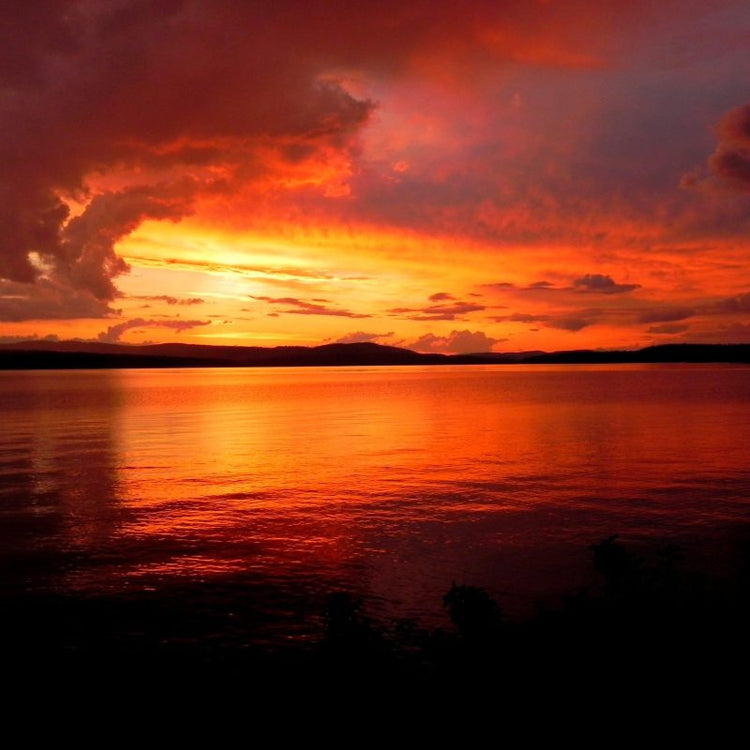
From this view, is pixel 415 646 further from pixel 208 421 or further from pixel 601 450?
pixel 208 421

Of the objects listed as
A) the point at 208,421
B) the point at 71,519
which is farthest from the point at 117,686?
the point at 208,421

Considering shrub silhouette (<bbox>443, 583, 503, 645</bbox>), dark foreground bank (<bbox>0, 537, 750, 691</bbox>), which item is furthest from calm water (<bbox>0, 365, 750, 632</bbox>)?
shrub silhouette (<bbox>443, 583, 503, 645</bbox>)

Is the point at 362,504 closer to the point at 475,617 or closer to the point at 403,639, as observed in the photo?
the point at 403,639

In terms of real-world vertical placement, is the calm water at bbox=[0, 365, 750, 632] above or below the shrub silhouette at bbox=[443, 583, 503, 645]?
below

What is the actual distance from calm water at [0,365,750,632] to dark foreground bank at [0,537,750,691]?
54.5 inches

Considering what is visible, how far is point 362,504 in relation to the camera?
30.9 metres

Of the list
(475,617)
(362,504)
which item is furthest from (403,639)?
(362,504)

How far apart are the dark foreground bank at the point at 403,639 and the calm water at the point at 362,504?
1.38 meters

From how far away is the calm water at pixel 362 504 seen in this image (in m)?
20.6

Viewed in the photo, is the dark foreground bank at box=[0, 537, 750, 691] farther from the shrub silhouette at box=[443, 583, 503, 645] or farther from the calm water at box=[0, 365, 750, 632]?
the calm water at box=[0, 365, 750, 632]

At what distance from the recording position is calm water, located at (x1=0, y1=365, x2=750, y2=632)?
20.6 metres

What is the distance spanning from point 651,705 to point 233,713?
7.08m

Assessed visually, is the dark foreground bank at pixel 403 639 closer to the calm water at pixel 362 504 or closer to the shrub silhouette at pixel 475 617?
the shrub silhouette at pixel 475 617

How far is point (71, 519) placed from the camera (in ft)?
93.4
